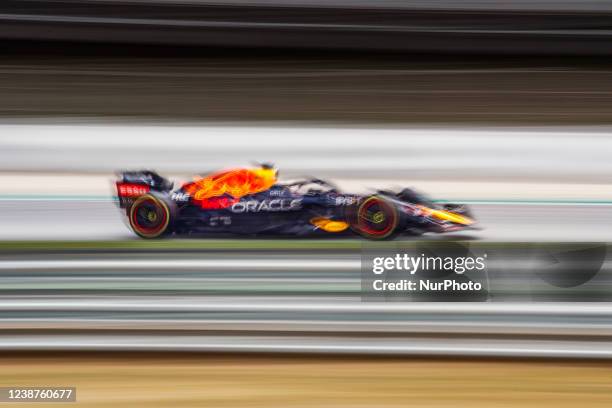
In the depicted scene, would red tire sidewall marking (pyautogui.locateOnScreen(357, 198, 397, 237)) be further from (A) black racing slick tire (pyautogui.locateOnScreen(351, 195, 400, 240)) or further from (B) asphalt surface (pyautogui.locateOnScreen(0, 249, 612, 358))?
(B) asphalt surface (pyautogui.locateOnScreen(0, 249, 612, 358))

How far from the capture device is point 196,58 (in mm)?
3596

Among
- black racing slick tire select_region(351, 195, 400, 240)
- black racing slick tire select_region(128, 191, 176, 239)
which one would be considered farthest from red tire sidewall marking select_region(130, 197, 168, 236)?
black racing slick tire select_region(351, 195, 400, 240)

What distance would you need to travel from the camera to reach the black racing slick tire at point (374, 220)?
2.77m

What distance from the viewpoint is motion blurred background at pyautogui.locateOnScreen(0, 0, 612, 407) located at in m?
2.45

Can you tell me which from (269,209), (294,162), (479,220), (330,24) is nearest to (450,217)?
(479,220)

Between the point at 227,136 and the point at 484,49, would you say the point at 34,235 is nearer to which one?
the point at 227,136

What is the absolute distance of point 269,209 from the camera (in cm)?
276

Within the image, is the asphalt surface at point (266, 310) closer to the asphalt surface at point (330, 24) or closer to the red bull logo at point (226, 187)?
the red bull logo at point (226, 187)

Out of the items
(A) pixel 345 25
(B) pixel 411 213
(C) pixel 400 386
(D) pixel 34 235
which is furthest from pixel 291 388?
(A) pixel 345 25

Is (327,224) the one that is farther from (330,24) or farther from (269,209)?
(330,24)

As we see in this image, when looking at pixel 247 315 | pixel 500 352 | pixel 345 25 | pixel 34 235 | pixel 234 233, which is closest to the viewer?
pixel 500 352

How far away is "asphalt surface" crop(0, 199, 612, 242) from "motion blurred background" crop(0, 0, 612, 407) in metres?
0.01

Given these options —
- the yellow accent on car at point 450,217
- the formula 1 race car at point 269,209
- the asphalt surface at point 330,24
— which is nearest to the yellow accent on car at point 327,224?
the formula 1 race car at point 269,209

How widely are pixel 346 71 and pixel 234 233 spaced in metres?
1.18
